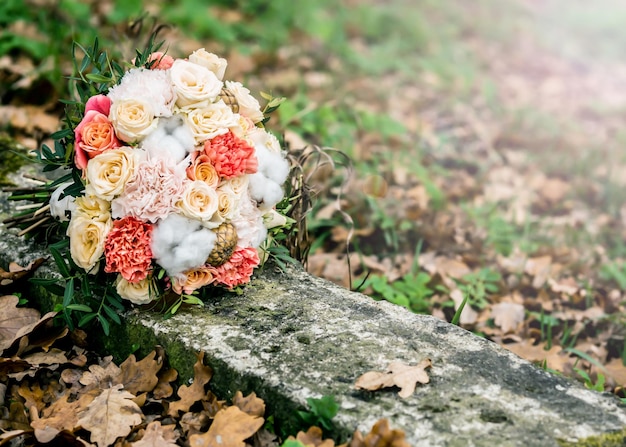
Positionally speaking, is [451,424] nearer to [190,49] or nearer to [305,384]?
[305,384]

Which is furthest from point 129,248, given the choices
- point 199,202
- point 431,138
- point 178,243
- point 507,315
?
point 431,138

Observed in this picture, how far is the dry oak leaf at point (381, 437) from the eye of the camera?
5.14ft

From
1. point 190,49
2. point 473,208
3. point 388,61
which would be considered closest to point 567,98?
point 388,61

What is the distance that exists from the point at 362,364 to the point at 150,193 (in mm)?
808

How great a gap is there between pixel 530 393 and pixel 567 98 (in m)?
5.48

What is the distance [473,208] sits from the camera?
4.15 m

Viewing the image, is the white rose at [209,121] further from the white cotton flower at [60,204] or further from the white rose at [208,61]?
the white cotton flower at [60,204]

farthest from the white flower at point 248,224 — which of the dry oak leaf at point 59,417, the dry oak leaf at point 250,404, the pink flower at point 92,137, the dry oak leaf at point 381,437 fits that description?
the dry oak leaf at point 381,437

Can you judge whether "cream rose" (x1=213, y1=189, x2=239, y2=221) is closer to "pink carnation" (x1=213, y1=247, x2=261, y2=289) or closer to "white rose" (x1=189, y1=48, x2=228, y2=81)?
"pink carnation" (x1=213, y1=247, x2=261, y2=289)

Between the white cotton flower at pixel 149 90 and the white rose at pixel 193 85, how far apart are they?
0.03 metres

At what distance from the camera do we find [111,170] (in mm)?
2014

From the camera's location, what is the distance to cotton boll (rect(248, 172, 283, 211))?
2240 millimetres

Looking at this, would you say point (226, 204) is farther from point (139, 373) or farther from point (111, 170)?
point (139, 373)

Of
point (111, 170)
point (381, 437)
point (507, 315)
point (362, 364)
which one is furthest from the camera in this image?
point (507, 315)
